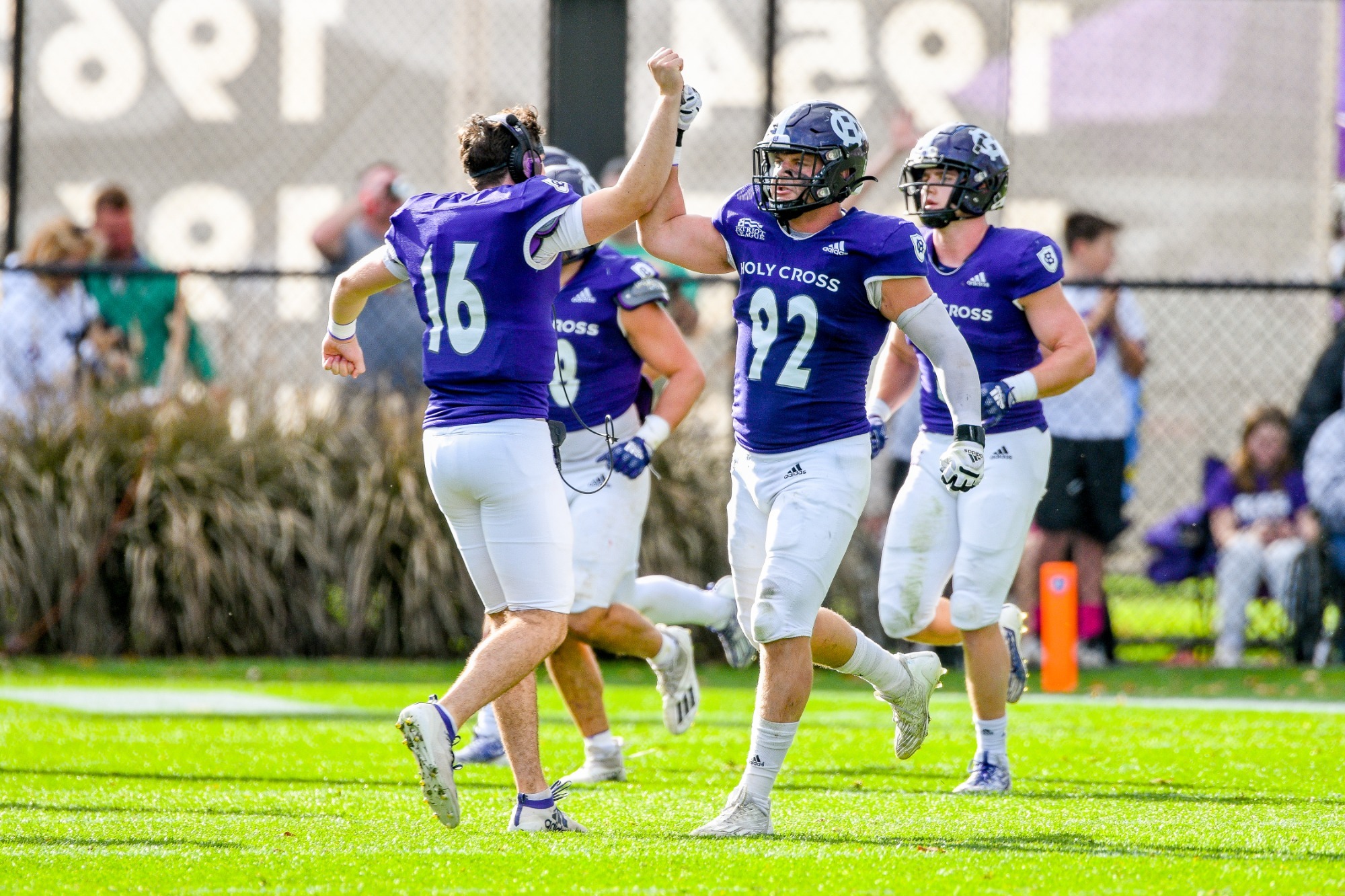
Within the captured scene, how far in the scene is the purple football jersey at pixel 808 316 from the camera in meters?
4.83

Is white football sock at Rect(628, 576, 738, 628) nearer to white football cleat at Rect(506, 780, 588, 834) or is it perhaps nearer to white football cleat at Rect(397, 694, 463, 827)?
white football cleat at Rect(506, 780, 588, 834)

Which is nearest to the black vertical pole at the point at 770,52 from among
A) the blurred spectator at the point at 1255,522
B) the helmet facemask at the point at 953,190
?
the blurred spectator at the point at 1255,522

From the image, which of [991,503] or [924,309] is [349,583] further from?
[924,309]

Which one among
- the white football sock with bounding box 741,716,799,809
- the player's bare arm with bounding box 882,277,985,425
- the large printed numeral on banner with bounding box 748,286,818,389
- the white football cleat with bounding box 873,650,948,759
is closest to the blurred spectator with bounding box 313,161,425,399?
the white football cleat with bounding box 873,650,948,759

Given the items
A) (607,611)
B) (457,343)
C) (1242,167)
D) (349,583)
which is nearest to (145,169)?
(349,583)

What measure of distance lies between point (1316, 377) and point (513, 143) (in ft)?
20.6

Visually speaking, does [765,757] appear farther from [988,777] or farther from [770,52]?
[770,52]

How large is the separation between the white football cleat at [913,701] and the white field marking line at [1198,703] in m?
2.71

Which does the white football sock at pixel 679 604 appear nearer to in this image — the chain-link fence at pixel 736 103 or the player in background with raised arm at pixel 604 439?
the player in background with raised arm at pixel 604 439

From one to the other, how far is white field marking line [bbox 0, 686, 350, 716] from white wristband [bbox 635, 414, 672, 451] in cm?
243

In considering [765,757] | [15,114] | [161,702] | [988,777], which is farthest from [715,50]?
[765,757]

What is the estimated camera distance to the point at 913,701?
545 centimetres

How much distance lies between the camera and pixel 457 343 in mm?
4750

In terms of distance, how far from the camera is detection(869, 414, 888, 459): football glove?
217 inches
